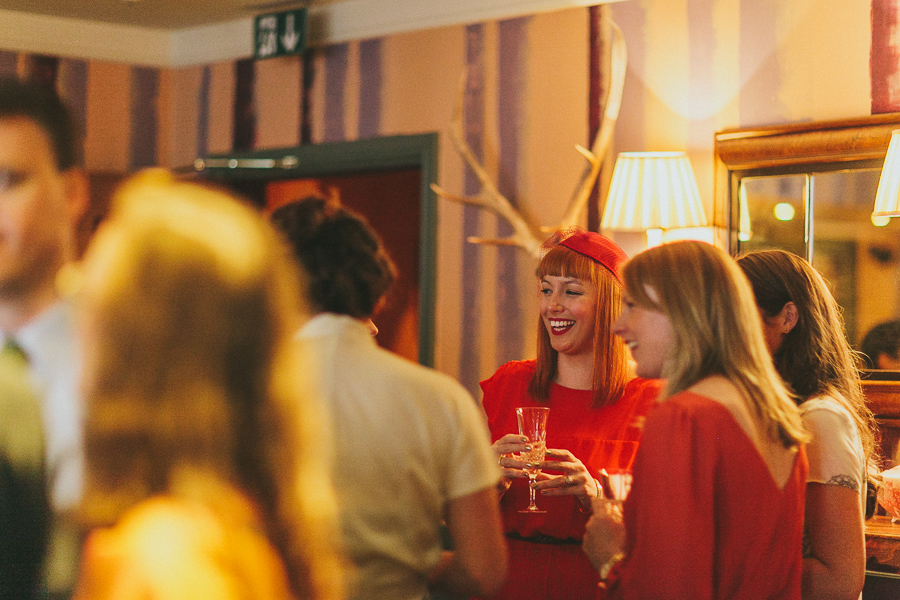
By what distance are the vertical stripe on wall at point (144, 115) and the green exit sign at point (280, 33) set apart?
0.92m

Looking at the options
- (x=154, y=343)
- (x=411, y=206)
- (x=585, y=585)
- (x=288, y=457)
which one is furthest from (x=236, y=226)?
(x=411, y=206)

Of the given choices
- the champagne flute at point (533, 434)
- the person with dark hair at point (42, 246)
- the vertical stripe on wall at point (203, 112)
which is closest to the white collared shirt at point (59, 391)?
the person with dark hair at point (42, 246)

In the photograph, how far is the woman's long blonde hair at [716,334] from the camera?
1535 millimetres

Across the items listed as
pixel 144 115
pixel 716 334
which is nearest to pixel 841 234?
pixel 716 334

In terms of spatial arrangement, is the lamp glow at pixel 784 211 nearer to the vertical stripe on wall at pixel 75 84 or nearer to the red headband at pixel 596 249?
the red headband at pixel 596 249

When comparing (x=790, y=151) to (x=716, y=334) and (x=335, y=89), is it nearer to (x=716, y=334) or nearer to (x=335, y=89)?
(x=716, y=334)

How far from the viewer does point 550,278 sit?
2.39 m

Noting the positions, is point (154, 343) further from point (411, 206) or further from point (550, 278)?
point (411, 206)

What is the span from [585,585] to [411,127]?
3.06 metres

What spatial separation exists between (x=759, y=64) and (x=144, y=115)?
3786 mm

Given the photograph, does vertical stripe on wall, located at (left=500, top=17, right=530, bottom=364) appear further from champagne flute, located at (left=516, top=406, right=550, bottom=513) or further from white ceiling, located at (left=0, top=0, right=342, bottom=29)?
champagne flute, located at (left=516, top=406, right=550, bottom=513)

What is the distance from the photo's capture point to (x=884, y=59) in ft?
10.8

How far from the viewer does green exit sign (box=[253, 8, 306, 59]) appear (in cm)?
494

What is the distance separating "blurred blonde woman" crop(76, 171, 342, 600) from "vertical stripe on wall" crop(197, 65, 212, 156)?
4.85 metres
